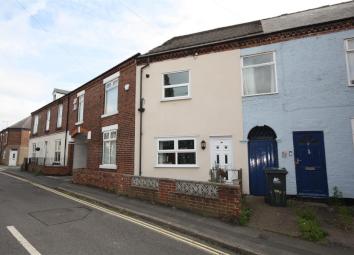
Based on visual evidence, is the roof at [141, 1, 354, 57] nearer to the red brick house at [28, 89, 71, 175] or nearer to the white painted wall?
the white painted wall

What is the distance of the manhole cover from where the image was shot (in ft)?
22.6

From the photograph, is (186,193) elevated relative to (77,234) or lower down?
elevated

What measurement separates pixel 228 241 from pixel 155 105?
8.31 metres

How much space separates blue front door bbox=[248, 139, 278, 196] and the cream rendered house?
28cm

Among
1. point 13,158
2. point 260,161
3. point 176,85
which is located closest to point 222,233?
point 260,161

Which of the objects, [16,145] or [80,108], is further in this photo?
[16,145]

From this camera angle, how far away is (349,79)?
31.0 feet

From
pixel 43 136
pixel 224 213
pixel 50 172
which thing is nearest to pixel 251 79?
pixel 224 213

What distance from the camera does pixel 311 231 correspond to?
6.26m

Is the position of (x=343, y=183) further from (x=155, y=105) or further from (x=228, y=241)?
(x=155, y=105)

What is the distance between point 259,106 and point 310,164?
9.66 ft

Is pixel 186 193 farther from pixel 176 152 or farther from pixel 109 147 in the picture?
pixel 109 147

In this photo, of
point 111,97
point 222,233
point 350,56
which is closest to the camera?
point 222,233

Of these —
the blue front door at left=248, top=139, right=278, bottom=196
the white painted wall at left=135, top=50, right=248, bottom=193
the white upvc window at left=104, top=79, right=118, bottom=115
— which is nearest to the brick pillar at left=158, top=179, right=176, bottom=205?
the white painted wall at left=135, top=50, right=248, bottom=193
